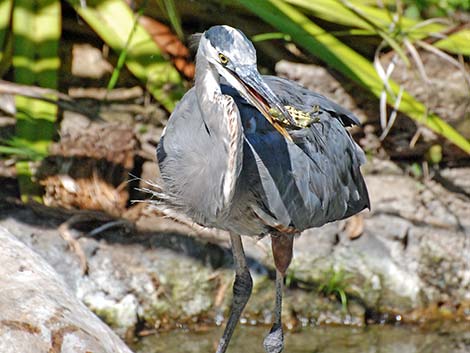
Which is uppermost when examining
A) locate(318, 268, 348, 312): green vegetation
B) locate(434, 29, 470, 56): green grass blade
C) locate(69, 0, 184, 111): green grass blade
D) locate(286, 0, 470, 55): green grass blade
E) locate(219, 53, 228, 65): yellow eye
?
locate(219, 53, 228, 65): yellow eye

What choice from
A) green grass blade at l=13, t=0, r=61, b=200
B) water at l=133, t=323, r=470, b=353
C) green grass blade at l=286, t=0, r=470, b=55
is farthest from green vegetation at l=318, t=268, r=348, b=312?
green grass blade at l=13, t=0, r=61, b=200

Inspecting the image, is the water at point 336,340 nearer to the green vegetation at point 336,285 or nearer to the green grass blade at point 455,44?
the green vegetation at point 336,285

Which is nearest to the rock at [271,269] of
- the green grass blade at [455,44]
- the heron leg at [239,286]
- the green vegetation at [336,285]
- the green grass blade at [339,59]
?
the green vegetation at [336,285]

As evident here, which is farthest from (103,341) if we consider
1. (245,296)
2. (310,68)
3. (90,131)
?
(310,68)

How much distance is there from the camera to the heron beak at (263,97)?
341cm

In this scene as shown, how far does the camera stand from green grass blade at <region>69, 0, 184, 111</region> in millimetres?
5445

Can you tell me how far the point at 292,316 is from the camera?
5.13 m

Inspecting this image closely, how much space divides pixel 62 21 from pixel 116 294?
173cm

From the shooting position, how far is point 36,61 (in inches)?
211

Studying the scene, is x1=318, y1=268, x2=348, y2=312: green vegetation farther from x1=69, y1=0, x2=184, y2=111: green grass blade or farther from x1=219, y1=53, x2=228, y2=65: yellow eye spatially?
x1=219, y1=53, x2=228, y2=65: yellow eye

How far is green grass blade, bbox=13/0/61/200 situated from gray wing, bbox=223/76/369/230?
143 cm

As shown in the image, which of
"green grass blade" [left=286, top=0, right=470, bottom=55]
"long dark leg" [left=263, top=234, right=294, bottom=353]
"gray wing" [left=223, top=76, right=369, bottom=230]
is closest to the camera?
"gray wing" [left=223, top=76, right=369, bottom=230]

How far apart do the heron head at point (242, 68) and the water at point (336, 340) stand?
5.50 ft

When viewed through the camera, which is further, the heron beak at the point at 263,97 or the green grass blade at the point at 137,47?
the green grass blade at the point at 137,47
